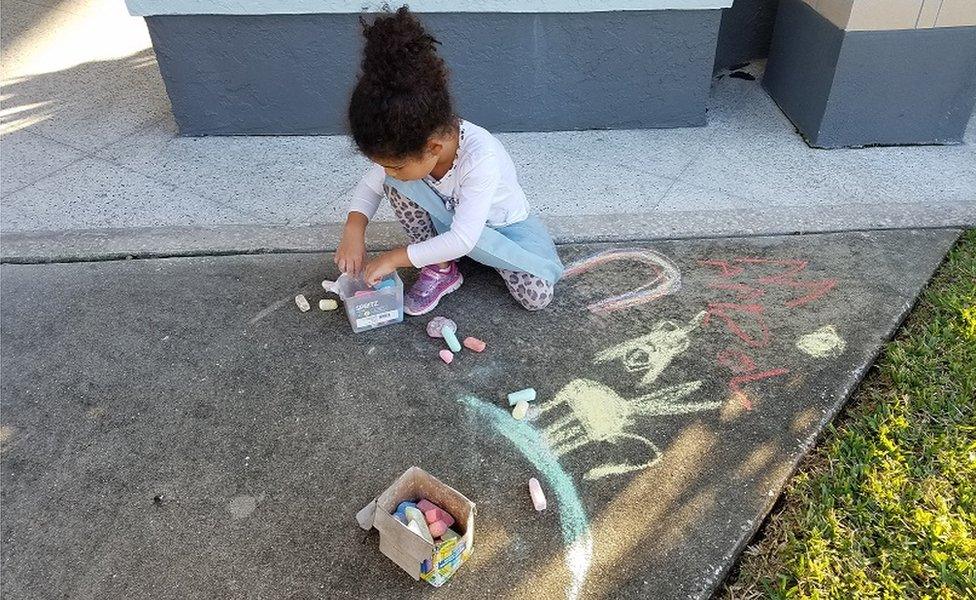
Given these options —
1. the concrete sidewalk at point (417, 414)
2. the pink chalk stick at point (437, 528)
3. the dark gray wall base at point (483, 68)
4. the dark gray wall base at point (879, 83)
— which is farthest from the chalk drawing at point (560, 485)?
the dark gray wall base at point (879, 83)

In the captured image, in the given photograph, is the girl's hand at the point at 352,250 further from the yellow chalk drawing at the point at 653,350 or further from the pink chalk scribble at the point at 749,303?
the pink chalk scribble at the point at 749,303

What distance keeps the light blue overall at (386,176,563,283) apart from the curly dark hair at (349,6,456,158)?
0.44 m

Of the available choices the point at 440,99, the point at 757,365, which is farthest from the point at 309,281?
the point at 757,365

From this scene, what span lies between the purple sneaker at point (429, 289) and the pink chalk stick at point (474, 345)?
0.82 ft

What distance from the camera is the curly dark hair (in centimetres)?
209

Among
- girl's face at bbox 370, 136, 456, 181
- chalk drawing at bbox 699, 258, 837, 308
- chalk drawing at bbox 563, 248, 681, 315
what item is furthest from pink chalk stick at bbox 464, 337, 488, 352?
chalk drawing at bbox 699, 258, 837, 308

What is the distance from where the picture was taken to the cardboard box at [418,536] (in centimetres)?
181

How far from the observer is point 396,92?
82.5 inches

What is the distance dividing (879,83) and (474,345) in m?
2.67

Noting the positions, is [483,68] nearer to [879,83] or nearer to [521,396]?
[879,83]

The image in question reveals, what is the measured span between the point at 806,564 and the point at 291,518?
141 centimetres

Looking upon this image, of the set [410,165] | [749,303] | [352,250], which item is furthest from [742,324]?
[352,250]

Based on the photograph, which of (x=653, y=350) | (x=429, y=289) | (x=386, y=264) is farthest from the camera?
(x=429, y=289)

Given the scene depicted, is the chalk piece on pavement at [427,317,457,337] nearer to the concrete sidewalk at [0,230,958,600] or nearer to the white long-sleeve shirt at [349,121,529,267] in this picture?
the concrete sidewalk at [0,230,958,600]
